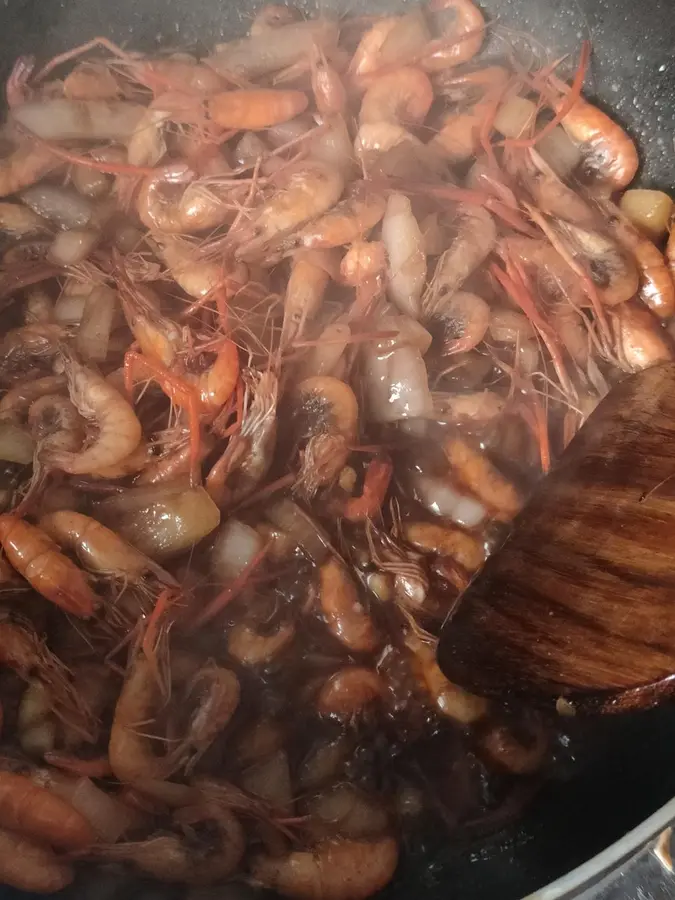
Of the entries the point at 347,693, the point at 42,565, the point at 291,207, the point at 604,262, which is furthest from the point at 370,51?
the point at 347,693

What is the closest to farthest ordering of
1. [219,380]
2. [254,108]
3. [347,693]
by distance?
[347,693] < [219,380] < [254,108]

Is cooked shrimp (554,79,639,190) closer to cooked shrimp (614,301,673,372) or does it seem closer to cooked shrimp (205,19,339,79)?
cooked shrimp (614,301,673,372)

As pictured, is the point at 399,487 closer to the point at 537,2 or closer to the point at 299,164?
the point at 299,164

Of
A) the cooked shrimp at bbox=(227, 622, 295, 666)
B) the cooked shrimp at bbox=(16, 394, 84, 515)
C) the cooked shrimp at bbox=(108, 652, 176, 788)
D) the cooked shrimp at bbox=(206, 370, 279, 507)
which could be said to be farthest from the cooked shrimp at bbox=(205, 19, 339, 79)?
the cooked shrimp at bbox=(108, 652, 176, 788)

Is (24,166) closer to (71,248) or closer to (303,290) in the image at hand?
(71,248)

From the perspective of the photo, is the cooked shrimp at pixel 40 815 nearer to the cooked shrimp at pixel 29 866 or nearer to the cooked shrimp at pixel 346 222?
the cooked shrimp at pixel 29 866

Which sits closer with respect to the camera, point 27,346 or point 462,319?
point 27,346

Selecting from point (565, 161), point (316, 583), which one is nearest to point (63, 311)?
point (316, 583)
